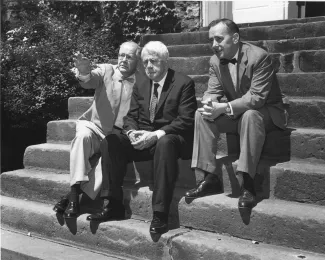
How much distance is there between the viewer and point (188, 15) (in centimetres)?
858

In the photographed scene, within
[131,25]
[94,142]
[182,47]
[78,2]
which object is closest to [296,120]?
[94,142]

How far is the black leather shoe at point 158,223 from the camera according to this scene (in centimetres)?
394

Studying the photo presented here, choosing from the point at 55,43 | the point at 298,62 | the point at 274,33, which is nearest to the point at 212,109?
the point at 298,62

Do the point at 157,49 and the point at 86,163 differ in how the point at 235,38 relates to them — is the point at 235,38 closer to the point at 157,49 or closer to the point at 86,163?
the point at 157,49

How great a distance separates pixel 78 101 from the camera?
5.84 m

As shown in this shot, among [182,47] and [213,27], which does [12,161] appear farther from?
[213,27]

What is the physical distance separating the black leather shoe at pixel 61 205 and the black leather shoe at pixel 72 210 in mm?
118

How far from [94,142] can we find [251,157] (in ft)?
5.02

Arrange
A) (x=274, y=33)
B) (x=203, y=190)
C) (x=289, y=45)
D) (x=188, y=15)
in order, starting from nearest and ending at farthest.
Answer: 1. (x=203, y=190)
2. (x=289, y=45)
3. (x=274, y=33)
4. (x=188, y=15)

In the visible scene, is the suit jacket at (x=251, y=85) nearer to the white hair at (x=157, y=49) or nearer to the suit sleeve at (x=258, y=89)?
the suit sleeve at (x=258, y=89)

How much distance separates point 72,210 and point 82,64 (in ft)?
4.09

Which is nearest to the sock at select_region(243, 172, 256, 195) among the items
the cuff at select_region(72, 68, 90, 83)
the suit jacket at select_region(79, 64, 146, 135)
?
the suit jacket at select_region(79, 64, 146, 135)

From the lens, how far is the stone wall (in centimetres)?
851

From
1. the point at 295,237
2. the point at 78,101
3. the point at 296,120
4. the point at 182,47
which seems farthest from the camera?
the point at 182,47
